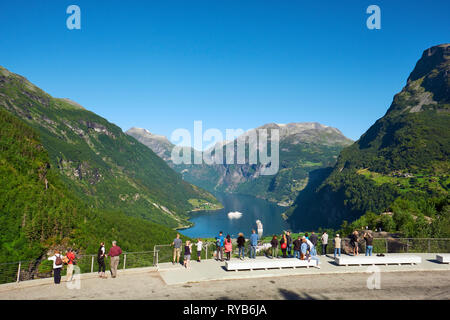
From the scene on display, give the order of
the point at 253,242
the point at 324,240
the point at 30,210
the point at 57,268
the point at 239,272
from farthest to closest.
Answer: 1. the point at 30,210
2. the point at 324,240
3. the point at 253,242
4. the point at 239,272
5. the point at 57,268

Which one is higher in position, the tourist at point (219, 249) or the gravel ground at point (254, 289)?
the tourist at point (219, 249)

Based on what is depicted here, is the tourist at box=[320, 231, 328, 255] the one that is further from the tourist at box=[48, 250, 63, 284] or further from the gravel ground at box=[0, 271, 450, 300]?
the tourist at box=[48, 250, 63, 284]

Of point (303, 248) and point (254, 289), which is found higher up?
point (303, 248)

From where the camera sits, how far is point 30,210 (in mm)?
85688

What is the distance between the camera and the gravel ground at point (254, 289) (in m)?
19.8

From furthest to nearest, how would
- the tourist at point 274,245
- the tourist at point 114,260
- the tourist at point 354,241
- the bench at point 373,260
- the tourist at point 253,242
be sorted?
1. the tourist at point 354,241
2. the tourist at point 274,245
3. the tourist at point 253,242
4. the bench at point 373,260
5. the tourist at point 114,260

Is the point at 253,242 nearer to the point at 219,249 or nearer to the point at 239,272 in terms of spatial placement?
the point at 219,249

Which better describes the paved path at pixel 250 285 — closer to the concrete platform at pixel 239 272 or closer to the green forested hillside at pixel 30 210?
the concrete platform at pixel 239 272

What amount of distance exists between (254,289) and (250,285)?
39.7 inches

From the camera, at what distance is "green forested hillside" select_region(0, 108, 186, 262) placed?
2717 inches

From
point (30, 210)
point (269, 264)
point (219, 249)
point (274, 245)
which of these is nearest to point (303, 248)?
point (274, 245)

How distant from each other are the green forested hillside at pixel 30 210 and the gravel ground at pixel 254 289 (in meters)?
50.7

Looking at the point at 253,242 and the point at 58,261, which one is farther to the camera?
the point at 253,242

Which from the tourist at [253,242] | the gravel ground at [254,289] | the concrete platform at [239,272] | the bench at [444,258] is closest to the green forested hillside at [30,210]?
the concrete platform at [239,272]
